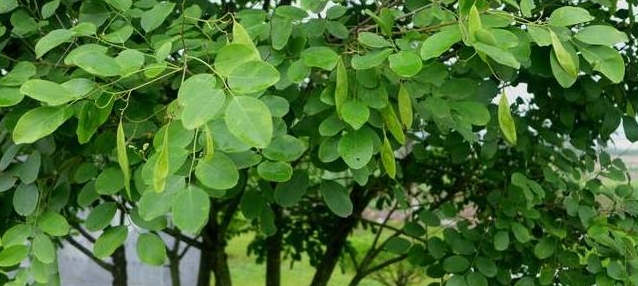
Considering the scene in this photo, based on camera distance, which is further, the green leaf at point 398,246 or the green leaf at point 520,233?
the green leaf at point 398,246

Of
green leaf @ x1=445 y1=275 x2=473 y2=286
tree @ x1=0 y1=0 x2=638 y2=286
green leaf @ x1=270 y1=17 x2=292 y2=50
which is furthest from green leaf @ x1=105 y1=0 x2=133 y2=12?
green leaf @ x1=445 y1=275 x2=473 y2=286

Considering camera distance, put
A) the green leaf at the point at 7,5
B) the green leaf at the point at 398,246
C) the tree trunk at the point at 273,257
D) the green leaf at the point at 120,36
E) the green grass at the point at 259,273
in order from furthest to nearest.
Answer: the green grass at the point at 259,273, the tree trunk at the point at 273,257, the green leaf at the point at 398,246, the green leaf at the point at 7,5, the green leaf at the point at 120,36

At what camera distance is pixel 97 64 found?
89 cm

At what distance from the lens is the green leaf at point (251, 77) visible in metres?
0.75

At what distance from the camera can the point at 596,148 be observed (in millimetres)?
1932

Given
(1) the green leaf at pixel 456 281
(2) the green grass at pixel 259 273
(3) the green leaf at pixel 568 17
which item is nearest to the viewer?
(3) the green leaf at pixel 568 17

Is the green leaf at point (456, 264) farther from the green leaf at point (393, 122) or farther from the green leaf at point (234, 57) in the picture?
the green leaf at point (234, 57)

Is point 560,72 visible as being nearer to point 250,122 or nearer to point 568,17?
point 568,17

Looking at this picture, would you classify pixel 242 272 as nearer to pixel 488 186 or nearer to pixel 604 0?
pixel 488 186

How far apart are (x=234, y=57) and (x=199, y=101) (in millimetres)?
83

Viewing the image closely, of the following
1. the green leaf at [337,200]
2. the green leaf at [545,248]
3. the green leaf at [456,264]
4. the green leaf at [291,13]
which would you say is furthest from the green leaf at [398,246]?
the green leaf at [291,13]

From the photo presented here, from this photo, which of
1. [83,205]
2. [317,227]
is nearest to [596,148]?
[317,227]

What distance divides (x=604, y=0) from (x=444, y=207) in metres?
0.70

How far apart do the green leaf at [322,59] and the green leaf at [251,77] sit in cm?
23
